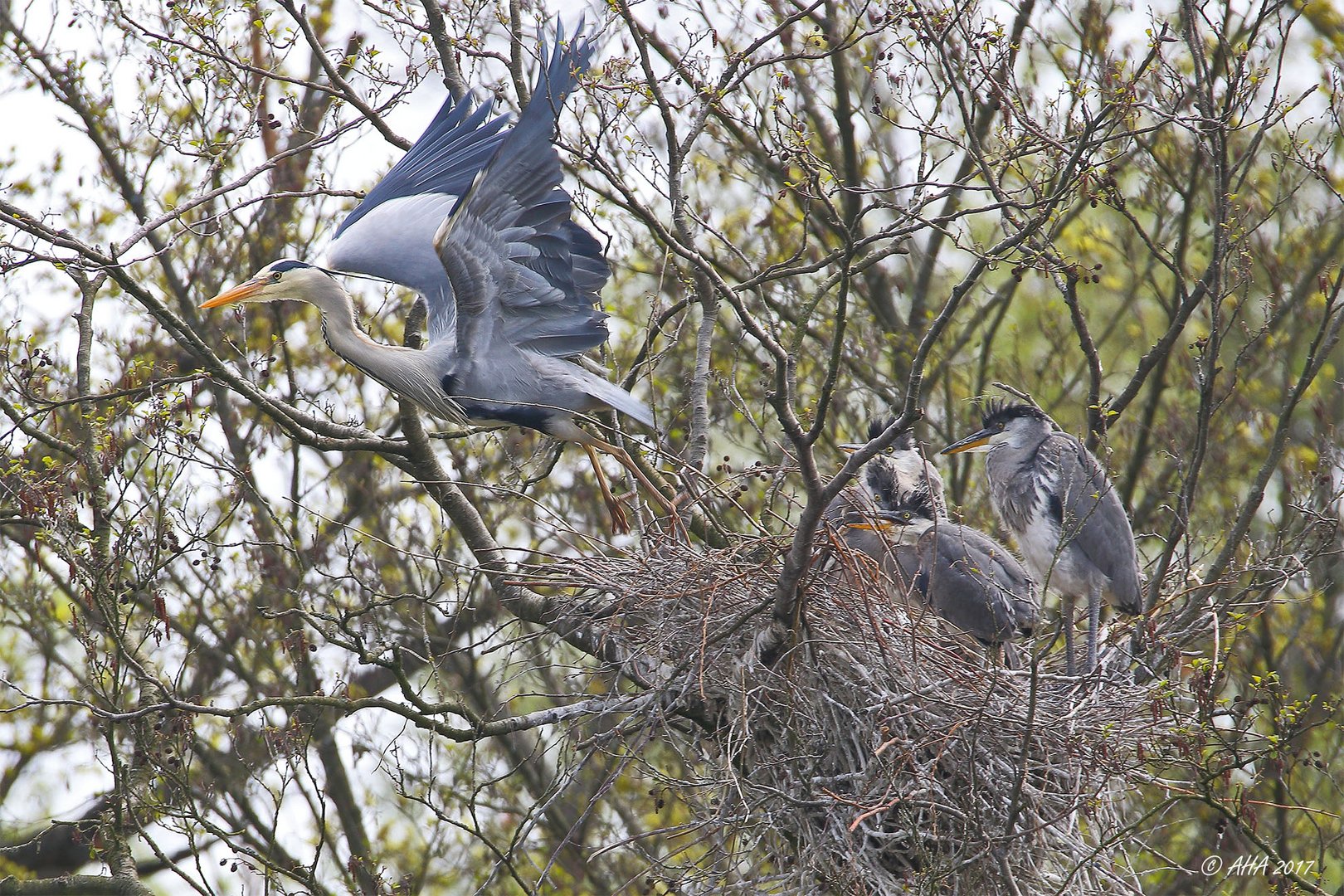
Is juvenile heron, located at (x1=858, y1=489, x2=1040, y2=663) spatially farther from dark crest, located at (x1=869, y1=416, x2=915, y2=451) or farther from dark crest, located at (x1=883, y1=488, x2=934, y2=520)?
dark crest, located at (x1=869, y1=416, x2=915, y2=451)

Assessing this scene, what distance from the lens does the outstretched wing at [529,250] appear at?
4.69m

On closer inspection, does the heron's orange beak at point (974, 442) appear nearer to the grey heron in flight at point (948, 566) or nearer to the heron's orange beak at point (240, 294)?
the grey heron in flight at point (948, 566)

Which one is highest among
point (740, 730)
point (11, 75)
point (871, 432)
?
point (11, 75)

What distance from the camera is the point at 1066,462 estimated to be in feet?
17.7

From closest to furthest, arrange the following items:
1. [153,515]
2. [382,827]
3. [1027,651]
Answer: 1. [1027,651]
2. [153,515]
3. [382,827]

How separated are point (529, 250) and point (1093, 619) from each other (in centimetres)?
253

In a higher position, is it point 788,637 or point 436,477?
point 436,477

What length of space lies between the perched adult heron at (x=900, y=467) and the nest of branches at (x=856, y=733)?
52.6 inches

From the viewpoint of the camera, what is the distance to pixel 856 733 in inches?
174

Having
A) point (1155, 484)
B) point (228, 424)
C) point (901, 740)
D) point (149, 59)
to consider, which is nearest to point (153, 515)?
point (149, 59)

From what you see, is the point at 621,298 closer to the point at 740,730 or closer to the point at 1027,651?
the point at 1027,651

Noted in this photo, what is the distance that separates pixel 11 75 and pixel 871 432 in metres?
5.06

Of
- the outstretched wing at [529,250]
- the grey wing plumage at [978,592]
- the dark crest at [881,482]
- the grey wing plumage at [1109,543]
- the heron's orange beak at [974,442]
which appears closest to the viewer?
the outstretched wing at [529,250]

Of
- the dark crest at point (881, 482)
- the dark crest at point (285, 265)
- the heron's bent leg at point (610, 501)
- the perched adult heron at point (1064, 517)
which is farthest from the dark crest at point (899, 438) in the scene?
the dark crest at point (285, 265)
